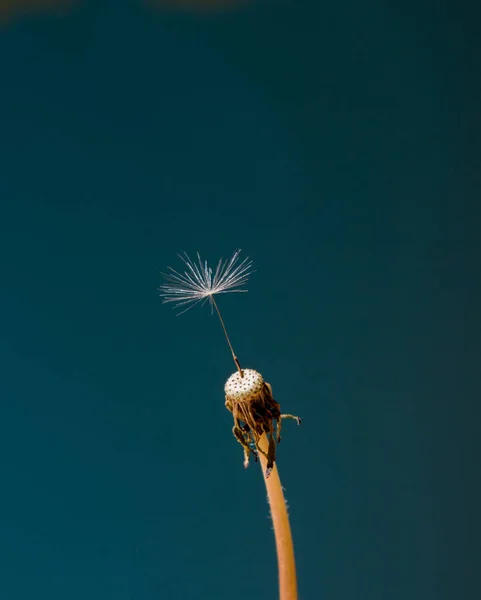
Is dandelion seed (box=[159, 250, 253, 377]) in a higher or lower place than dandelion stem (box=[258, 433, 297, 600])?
higher

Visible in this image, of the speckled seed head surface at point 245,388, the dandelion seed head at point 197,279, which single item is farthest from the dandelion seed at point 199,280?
the speckled seed head surface at point 245,388

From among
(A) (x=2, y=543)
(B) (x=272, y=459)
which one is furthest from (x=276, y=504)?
(A) (x=2, y=543)

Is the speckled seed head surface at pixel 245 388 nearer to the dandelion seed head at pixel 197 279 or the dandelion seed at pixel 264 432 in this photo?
the dandelion seed at pixel 264 432

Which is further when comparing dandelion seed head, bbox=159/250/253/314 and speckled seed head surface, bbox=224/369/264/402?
dandelion seed head, bbox=159/250/253/314

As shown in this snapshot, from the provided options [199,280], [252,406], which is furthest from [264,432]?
[199,280]

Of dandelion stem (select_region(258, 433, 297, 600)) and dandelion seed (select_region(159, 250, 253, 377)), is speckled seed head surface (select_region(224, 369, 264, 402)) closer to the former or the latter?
dandelion stem (select_region(258, 433, 297, 600))

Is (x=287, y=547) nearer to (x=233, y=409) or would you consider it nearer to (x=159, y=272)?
(x=233, y=409)

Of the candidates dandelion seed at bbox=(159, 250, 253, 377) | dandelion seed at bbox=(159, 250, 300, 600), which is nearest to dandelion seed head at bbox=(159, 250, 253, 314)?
dandelion seed at bbox=(159, 250, 253, 377)
